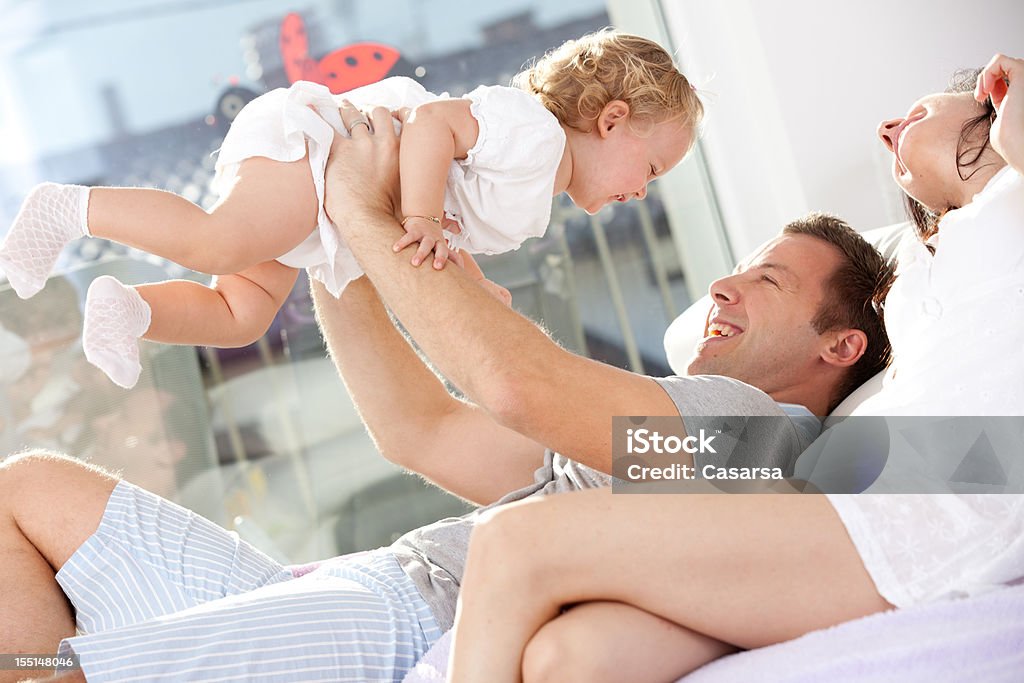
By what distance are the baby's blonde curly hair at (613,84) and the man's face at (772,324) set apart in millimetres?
313

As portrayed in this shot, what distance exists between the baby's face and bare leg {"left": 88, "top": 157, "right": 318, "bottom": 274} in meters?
0.54

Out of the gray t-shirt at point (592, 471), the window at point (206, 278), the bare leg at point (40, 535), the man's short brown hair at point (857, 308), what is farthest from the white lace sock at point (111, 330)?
the window at point (206, 278)

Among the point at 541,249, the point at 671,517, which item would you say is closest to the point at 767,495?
the point at 671,517

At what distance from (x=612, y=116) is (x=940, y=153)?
0.56 meters

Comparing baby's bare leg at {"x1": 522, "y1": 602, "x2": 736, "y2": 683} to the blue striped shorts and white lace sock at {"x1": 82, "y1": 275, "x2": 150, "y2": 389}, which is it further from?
white lace sock at {"x1": 82, "y1": 275, "x2": 150, "y2": 389}

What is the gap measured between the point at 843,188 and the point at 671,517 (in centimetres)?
190

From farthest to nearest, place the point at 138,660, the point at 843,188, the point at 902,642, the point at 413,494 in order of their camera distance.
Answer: the point at 413,494 → the point at 843,188 → the point at 138,660 → the point at 902,642

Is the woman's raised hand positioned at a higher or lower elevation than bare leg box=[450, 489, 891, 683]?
higher

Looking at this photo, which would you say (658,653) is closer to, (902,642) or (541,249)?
(902,642)

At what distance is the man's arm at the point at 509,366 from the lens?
4.10 feet

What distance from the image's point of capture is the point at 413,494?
3.16m

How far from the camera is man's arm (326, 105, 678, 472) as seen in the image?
125 cm

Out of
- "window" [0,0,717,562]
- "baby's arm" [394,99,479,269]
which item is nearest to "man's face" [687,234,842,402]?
"baby's arm" [394,99,479,269]

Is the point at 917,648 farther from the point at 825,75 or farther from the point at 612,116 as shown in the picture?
the point at 825,75
